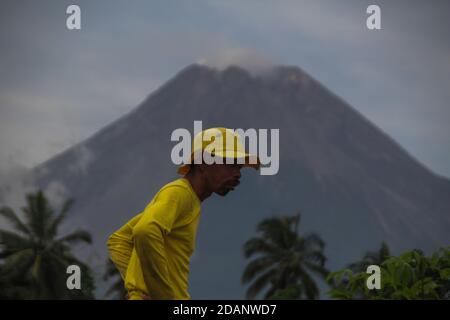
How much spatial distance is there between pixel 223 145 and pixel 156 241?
2.26 feet

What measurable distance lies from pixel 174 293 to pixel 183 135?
168 centimetres

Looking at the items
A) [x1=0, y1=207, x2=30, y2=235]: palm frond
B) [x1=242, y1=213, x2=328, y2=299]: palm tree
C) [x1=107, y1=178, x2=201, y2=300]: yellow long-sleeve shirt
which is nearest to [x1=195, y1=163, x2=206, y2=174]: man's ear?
[x1=107, y1=178, x2=201, y2=300]: yellow long-sleeve shirt

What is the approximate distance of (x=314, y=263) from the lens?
87.4m

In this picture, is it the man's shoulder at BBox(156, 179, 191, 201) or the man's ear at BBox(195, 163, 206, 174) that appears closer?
the man's shoulder at BBox(156, 179, 191, 201)

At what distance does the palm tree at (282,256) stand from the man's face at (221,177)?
260ft

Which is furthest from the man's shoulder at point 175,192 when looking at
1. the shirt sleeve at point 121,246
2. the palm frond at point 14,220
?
the palm frond at point 14,220

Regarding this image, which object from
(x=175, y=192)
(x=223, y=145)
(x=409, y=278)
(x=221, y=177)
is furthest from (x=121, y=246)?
(x=409, y=278)

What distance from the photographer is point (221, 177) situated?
6348mm

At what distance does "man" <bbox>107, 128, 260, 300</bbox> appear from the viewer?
5984 millimetres

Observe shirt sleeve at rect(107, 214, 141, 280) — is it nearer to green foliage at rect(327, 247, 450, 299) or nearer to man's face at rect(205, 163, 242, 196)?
man's face at rect(205, 163, 242, 196)

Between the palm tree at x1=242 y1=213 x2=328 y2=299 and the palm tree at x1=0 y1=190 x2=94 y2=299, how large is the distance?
19.1m

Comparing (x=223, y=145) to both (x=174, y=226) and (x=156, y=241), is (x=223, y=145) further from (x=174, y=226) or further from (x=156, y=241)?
(x=156, y=241)
